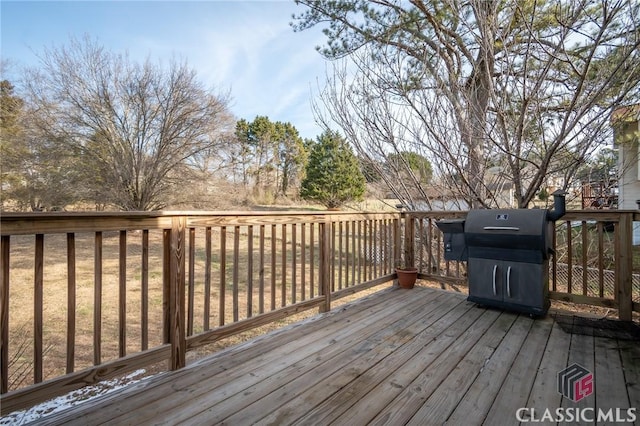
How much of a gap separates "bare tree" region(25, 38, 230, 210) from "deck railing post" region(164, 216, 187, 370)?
25.2 ft

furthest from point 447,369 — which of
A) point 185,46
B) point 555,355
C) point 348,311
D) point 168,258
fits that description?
point 185,46

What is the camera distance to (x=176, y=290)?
1.88m

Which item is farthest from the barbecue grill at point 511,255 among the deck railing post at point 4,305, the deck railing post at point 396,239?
the deck railing post at point 4,305

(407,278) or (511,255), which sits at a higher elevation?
(511,255)

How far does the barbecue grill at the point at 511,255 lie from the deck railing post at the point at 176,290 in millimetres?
2458

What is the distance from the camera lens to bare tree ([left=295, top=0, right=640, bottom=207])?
3.14m

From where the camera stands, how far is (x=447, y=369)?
5.99 feet

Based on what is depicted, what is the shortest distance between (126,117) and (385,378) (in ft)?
30.8

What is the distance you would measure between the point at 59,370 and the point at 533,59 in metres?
6.01

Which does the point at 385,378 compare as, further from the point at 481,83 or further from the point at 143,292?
the point at 481,83

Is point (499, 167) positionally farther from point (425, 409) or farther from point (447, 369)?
point (425, 409)

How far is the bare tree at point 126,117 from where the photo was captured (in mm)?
7621

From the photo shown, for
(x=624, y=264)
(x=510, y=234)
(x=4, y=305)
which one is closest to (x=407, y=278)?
(x=510, y=234)

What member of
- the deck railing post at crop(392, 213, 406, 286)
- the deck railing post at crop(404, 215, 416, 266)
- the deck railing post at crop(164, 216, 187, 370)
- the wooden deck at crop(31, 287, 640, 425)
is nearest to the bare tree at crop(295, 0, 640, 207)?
the deck railing post at crop(404, 215, 416, 266)
